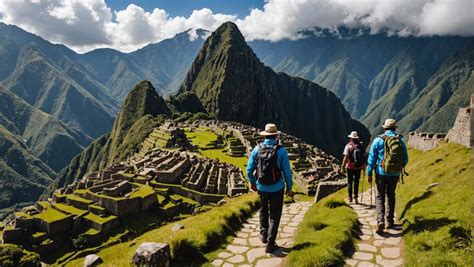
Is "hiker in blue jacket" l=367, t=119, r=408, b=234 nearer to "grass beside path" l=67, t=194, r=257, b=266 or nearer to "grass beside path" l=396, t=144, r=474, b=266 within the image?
"grass beside path" l=396, t=144, r=474, b=266

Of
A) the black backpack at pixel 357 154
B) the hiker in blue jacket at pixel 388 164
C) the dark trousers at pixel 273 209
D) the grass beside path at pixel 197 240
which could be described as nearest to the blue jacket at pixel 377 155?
the hiker in blue jacket at pixel 388 164

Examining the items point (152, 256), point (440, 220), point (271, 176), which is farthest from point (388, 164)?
point (152, 256)

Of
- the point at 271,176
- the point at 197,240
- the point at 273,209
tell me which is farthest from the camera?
the point at 197,240

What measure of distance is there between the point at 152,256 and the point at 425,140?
3524cm

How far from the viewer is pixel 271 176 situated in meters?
10.2

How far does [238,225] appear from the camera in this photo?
13.5m

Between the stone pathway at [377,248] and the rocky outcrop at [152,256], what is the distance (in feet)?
15.3

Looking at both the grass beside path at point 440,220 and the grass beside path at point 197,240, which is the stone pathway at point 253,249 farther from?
the grass beside path at point 440,220

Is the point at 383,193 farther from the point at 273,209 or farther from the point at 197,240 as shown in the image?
the point at 197,240

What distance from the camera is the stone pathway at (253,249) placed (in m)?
9.94

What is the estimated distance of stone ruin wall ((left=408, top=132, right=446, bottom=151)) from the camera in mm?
34619

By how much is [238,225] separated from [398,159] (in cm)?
610

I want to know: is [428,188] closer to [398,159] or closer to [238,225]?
[398,159]

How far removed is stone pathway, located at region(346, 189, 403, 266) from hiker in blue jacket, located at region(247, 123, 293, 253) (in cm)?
225
